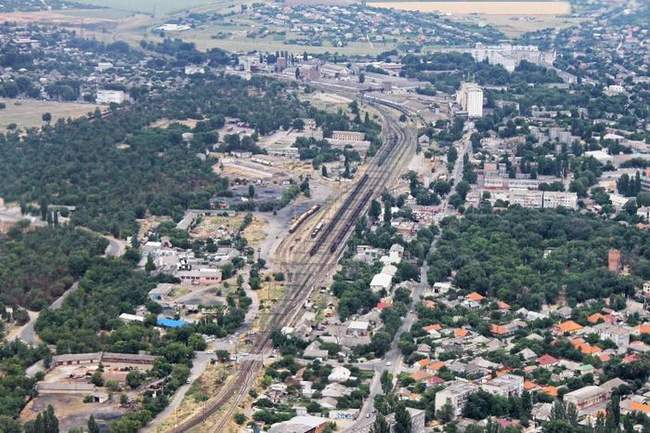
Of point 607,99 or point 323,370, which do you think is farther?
point 607,99

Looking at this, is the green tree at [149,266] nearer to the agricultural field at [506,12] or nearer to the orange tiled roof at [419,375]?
the orange tiled roof at [419,375]

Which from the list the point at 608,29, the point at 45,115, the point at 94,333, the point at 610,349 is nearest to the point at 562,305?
the point at 610,349

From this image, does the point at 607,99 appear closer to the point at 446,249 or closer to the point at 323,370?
the point at 446,249

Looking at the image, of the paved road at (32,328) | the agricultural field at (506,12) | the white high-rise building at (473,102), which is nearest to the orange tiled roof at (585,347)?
the paved road at (32,328)

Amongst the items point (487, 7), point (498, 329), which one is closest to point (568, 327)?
point (498, 329)

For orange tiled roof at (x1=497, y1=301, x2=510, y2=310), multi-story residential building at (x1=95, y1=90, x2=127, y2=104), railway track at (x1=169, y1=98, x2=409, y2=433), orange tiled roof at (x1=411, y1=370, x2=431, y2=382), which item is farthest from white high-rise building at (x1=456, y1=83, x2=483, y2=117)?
orange tiled roof at (x1=411, y1=370, x2=431, y2=382)
